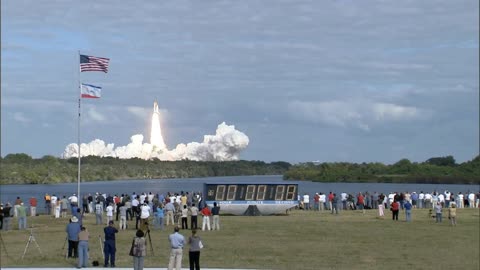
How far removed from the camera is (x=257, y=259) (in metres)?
29.0

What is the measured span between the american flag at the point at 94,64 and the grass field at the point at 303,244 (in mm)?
7530

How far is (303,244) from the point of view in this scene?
3362 centimetres

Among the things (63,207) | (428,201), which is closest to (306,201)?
(428,201)

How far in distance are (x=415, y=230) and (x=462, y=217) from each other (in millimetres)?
9228

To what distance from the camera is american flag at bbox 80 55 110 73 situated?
4322cm

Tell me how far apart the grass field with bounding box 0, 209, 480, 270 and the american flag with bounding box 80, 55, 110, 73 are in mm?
7530

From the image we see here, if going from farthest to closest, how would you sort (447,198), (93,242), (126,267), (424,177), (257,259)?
(424,177), (447,198), (93,242), (257,259), (126,267)

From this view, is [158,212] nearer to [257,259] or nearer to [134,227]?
[134,227]

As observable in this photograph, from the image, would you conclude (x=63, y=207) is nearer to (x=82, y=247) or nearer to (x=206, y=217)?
(x=206, y=217)

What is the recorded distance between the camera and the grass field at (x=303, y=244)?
28.2 meters

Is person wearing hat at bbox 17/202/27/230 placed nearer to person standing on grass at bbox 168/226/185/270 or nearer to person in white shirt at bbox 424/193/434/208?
person standing on grass at bbox 168/226/185/270

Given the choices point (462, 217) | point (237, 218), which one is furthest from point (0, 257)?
point (462, 217)

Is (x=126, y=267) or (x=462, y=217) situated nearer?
(x=126, y=267)

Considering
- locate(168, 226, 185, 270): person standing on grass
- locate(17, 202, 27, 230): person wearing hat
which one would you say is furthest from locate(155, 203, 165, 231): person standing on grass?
locate(168, 226, 185, 270): person standing on grass
